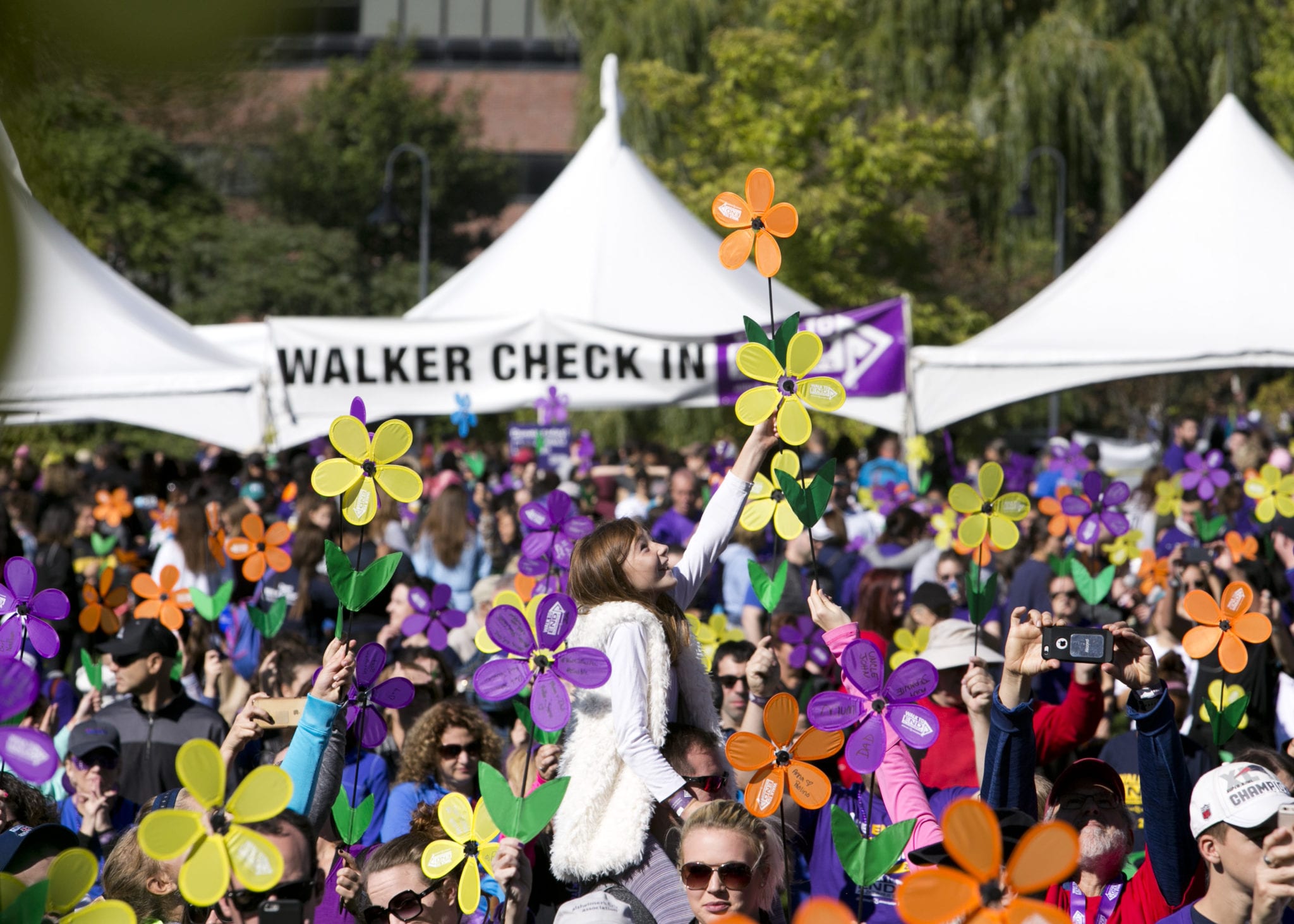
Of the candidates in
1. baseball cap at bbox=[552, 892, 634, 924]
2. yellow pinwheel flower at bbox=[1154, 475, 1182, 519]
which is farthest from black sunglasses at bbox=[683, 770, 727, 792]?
yellow pinwheel flower at bbox=[1154, 475, 1182, 519]

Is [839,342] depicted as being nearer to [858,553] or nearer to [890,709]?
[858,553]

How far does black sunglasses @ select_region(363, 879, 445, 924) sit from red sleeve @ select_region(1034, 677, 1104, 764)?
195cm

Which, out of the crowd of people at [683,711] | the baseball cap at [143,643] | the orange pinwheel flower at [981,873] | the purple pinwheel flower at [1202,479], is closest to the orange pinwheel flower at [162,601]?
the crowd of people at [683,711]

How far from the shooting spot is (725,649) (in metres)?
4.61

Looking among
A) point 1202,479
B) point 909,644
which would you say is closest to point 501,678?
point 909,644

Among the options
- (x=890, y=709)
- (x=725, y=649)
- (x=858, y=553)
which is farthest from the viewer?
(x=858, y=553)

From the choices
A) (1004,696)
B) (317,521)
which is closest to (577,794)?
(1004,696)

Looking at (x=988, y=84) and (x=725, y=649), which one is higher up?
(x=988, y=84)

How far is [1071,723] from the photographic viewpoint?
3.89 metres

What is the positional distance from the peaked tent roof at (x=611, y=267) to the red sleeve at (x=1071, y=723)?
533 cm

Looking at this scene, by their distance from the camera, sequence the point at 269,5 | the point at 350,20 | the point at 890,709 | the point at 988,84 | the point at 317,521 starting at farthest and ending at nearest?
the point at 988,84
the point at 317,521
the point at 890,709
the point at 350,20
the point at 269,5

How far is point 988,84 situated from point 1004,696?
20.8 metres

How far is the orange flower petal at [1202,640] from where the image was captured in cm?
322

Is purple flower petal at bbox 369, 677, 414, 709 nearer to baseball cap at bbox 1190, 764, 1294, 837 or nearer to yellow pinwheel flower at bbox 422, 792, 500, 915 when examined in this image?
yellow pinwheel flower at bbox 422, 792, 500, 915
